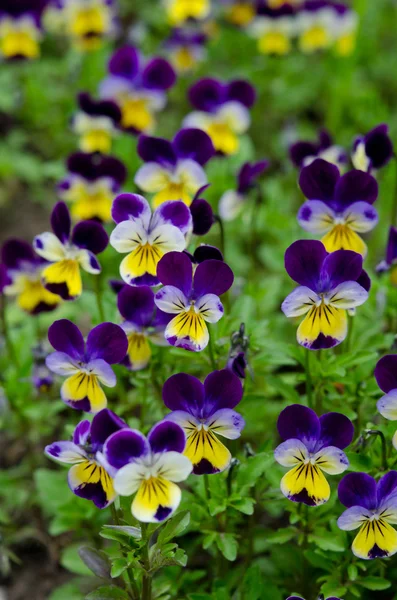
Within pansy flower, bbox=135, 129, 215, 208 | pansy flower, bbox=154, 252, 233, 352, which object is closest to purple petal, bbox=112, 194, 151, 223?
pansy flower, bbox=154, 252, 233, 352

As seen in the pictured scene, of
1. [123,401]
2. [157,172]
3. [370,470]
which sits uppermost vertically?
[157,172]

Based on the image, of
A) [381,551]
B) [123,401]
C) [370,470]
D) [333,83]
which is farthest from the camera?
[333,83]

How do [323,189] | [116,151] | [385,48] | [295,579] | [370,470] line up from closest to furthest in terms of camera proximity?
[370,470]
[323,189]
[295,579]
[116,151]
[385,48]

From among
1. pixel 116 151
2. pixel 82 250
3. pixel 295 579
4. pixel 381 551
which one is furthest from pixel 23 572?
pixel 116 151

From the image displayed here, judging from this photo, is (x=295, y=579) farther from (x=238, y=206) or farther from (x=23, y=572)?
(x=238, y=206)

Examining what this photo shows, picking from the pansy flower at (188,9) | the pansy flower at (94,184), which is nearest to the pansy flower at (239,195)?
the pansy flower at (94,184)

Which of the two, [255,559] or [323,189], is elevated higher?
[323,189]

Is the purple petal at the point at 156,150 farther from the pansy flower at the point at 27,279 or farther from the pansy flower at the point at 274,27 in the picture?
the pansy flower at the point at 274,27
